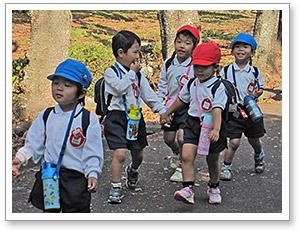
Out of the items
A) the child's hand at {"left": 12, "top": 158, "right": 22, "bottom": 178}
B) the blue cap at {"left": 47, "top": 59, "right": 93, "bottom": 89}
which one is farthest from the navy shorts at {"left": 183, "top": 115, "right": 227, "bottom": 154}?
the child's hand at {"left": 12, "top": 158, "right": 22, "bottom": 178}

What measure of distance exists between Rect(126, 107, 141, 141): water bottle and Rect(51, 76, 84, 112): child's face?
1397 millimetres

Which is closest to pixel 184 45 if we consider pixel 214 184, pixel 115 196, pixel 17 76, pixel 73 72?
pixel 214 184

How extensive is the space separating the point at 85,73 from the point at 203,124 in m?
1.59

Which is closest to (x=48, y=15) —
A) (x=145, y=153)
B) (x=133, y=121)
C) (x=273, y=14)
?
(x=145, y=153)

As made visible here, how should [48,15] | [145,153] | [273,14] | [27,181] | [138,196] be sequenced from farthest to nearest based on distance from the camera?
[273,14] < [48,15] < [145,153] < [27,181] < [138,196]

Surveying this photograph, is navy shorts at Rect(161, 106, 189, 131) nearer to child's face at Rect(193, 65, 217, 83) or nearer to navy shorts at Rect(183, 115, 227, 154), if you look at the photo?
navy shorts at Rect(183, 115, 227, 154)

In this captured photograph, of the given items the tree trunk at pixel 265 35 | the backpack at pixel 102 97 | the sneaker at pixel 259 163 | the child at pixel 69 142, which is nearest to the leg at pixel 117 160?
the backpack at pixel 102 97

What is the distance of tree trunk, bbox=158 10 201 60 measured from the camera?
29.7ft

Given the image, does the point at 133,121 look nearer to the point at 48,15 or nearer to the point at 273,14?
the point at 48,15

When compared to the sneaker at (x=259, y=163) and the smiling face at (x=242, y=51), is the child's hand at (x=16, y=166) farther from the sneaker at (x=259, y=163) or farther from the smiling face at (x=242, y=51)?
the sneaker at (x=259, y=163)

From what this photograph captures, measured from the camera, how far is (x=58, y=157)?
3.70 meters

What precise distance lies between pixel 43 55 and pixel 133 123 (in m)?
3.64

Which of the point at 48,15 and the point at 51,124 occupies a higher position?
the point at 48,15
